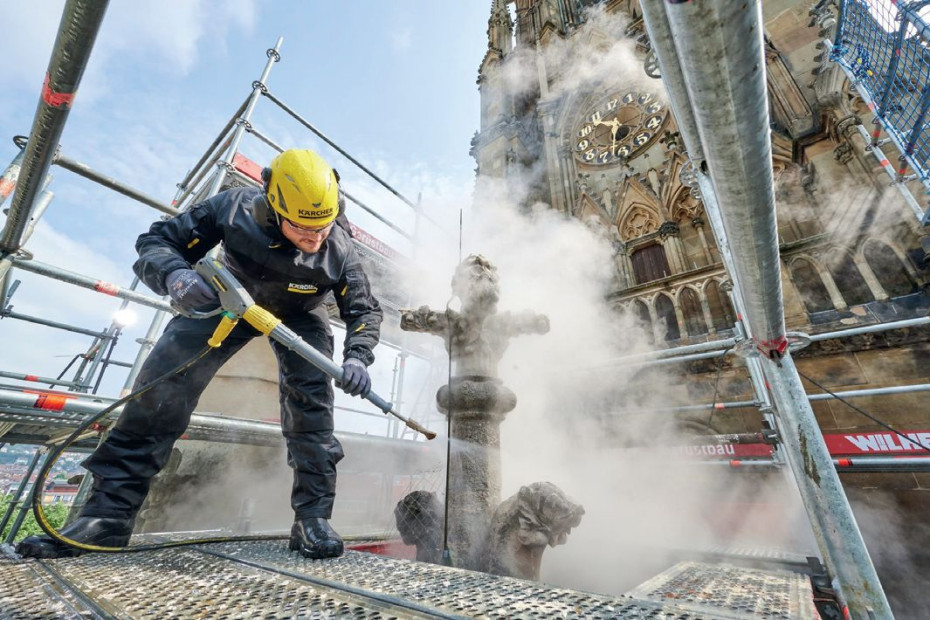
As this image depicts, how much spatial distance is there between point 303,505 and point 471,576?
40.7 inches

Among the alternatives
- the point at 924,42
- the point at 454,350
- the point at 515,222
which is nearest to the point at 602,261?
the point at 515,222

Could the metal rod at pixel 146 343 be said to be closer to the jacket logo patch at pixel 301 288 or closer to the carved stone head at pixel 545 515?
the jacket logo patch at pixel 301 288

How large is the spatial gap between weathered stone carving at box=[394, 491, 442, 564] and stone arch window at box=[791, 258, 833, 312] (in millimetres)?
6200

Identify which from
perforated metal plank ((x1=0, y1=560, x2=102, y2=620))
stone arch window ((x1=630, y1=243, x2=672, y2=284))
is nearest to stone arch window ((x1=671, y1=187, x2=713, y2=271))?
stone arch window ((x1=630, y1=243, x2=672, y2=284))

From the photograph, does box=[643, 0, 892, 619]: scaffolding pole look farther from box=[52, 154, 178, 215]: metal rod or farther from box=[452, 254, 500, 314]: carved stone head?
box=[52, 154, 178, 215]: metal rod

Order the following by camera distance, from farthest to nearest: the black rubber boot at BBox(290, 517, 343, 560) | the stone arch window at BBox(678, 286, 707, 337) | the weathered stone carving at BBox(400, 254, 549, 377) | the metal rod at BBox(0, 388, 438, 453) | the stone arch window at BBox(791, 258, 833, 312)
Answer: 1. the stone arch window at BBox(678, 286, 707, 337)
2. the stone arch window at BBox(791, 258, 833, 312)
3. the weathered stone carving at BBox(400, 254, 549, 377)
4. the metal rod at BBox(0, 388, 438, 453)
5. the black rubber boot at BBox(290, 517, 343, 560)

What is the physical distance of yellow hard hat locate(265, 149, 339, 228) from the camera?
70.1 inches

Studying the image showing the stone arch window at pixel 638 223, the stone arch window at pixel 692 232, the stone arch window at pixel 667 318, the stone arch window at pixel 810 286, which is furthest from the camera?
the stone arch window at pixel 638 223

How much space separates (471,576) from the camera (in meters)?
1.21

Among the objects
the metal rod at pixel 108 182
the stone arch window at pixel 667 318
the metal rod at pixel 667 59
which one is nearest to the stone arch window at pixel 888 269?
the stone arch window at pixel 667 318

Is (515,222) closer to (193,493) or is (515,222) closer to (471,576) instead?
(193,493)

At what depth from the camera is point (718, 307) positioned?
6.14m

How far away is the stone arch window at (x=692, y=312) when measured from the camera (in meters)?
6.23

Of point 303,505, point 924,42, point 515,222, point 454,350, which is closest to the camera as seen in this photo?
point 303,505
